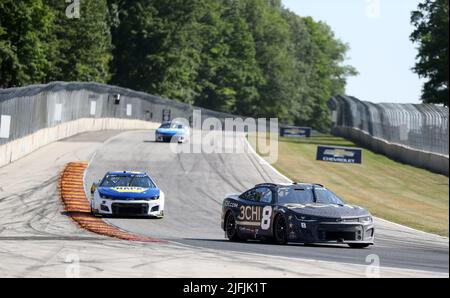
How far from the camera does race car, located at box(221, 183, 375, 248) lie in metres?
18.2

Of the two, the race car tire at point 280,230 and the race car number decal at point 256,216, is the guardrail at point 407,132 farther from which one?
the race car tire at point 280,230

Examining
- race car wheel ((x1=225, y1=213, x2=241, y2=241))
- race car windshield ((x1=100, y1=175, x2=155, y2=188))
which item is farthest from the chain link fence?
race car wheel ((x1=225, y1=213, x2=241, y2=241))

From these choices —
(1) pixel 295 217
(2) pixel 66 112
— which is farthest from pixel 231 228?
(2) pixel 66 112

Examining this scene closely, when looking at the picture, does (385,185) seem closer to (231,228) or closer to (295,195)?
(231,228)

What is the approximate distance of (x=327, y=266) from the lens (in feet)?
46.6

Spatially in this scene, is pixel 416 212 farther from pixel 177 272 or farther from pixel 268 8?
pixel 268 8

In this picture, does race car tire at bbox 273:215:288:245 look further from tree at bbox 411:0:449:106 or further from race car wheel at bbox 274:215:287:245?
tree at bbox 411:0:449:106

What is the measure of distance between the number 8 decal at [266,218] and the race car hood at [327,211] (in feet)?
1.45

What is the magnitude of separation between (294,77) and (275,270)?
430 feet

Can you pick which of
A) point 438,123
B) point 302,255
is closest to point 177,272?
point 302,255

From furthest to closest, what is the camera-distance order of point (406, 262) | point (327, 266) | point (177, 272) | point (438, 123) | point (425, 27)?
A: point (425, 27)
point (438, 123)
point (406, 262)
point (327, 266)
point (177, 272)

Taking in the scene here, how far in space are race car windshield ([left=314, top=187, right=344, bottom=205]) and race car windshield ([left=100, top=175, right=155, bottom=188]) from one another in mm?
7173

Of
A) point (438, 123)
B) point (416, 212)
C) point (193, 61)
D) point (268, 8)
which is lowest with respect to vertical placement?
point (416, 212)

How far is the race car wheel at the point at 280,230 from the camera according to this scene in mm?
18734
